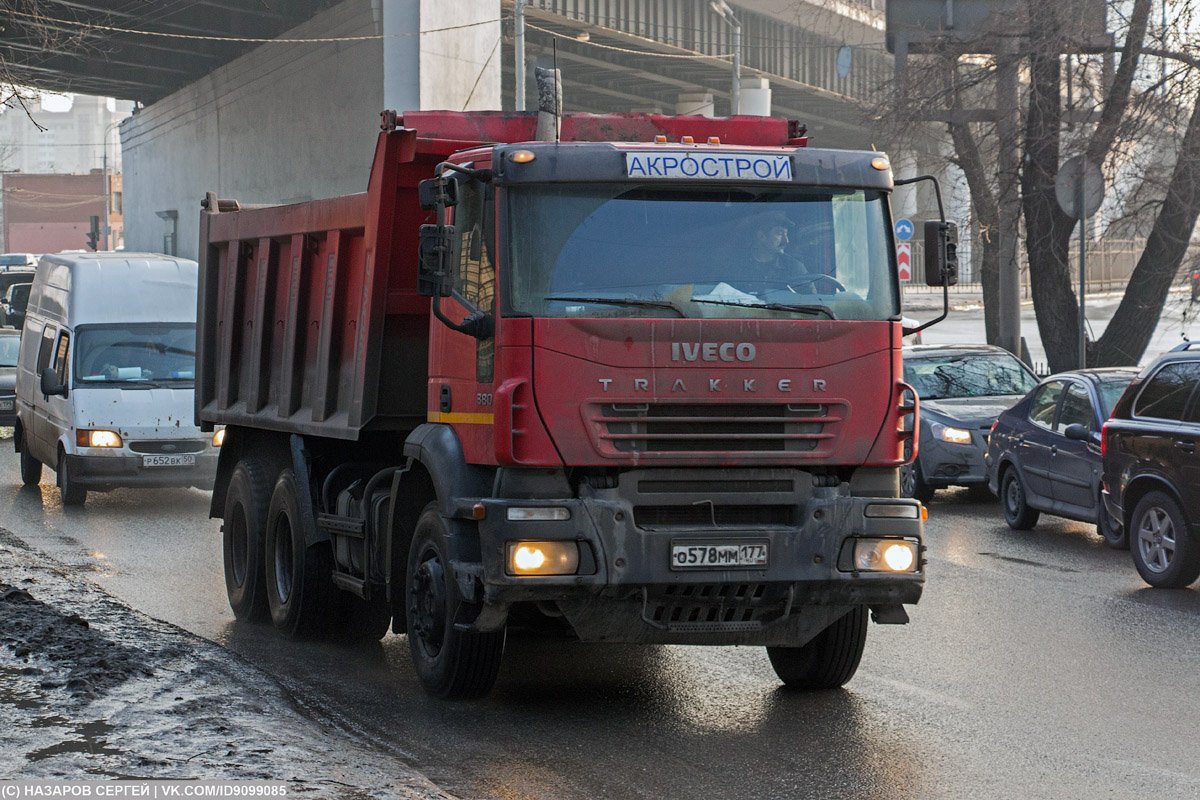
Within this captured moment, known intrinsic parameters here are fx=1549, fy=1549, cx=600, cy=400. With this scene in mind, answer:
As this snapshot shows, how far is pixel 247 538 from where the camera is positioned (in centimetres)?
971

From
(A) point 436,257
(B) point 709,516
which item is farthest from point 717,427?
(A) point 436,257

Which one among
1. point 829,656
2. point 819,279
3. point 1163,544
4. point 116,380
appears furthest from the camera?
point 116,380

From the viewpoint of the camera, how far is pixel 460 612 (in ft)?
22.2

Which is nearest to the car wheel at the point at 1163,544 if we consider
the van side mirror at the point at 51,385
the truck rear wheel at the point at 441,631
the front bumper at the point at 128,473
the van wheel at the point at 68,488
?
the truck rear wheel at the point at 441,631

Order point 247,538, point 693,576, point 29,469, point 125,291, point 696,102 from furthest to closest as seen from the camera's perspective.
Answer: point 696,102 → point 29,469 → point 125,291 → point 247,538 → point 693,576

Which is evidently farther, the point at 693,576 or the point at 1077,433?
the point at 1077,433

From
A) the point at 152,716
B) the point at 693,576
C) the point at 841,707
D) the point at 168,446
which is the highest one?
the point at 168,446

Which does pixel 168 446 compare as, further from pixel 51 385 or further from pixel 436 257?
pixel 436 257

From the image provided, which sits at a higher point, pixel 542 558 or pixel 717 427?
pixel 717 427

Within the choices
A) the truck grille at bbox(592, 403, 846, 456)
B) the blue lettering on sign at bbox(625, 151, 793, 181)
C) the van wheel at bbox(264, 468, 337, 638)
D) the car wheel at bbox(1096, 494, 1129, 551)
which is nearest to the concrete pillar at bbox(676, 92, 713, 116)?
the car wheel at bbox(1096, 494, 1129, 551)

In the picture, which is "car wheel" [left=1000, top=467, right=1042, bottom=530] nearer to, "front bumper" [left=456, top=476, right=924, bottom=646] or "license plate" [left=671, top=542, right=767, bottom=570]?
"front bumper" [left=456, top=476, right=924, bottom=646]

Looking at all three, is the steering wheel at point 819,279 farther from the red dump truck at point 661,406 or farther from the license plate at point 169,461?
the license plate at point 169,461

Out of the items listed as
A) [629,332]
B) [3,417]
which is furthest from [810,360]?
[3,417]

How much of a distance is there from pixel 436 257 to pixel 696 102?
43570mm
